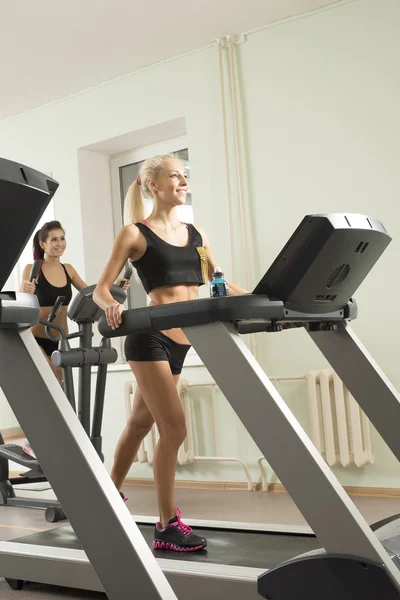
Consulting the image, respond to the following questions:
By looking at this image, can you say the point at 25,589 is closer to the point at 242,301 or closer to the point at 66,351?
the point at 66,351

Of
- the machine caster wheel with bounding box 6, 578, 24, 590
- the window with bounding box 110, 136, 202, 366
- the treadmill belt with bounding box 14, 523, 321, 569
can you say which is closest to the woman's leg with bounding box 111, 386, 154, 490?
the treadmill belt with bounding box 14, 523, 321, 569

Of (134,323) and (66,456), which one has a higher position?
(134,323)

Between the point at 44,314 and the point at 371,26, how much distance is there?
8.92 ft

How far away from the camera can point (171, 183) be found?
2984 millimetres

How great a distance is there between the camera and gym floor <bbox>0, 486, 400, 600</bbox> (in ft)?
11.7

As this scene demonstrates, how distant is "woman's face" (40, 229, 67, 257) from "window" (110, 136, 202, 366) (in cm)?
59

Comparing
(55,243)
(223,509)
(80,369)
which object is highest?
(55,243)

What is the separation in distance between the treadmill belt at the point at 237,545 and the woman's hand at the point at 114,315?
0.91m

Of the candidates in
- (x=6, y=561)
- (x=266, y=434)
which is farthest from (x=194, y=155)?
(x=266, y=434)

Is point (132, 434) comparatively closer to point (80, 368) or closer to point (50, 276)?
point (80, 368)

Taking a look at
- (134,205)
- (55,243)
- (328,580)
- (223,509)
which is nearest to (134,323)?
(328,580)

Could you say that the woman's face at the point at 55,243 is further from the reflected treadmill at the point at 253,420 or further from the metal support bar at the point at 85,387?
the reflected treadmill at the point at 253,420

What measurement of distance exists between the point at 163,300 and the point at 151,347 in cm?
21

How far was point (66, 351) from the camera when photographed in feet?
11.8
